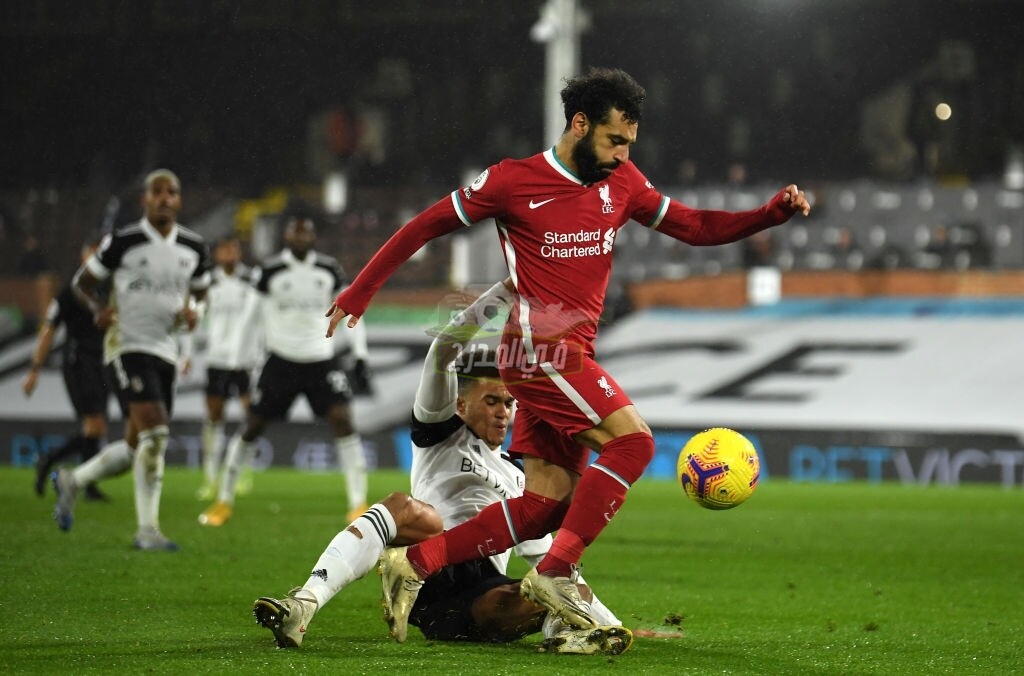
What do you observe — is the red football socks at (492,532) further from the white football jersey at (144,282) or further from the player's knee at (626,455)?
the white football jersey at (144,282)

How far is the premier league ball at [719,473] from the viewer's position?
5.48 metres

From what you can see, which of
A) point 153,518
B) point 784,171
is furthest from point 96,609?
point 784,171

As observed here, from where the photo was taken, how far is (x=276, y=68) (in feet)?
96.2

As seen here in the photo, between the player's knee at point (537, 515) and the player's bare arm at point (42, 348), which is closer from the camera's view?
the player's knee at point (537, 515)

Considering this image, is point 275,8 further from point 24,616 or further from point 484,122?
point 24,616

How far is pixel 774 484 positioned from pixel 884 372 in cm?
390

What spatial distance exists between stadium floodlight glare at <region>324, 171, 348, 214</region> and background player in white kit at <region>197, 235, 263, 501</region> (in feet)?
32.0

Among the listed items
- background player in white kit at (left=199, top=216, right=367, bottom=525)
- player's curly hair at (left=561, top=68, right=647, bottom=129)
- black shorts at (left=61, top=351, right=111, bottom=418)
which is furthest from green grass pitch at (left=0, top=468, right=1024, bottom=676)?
player's curly hair at (left=561, top=68, right=647, bottom=129)

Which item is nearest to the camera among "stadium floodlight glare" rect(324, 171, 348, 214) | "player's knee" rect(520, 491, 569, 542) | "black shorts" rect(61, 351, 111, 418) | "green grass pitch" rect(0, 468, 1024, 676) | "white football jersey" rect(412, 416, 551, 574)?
"green grass pitch" rect(0, 468, 1024, 676)

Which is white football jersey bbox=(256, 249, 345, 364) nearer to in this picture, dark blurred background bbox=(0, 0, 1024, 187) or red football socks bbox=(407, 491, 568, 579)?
red football socks bbox=(407, 491, 568, 579)

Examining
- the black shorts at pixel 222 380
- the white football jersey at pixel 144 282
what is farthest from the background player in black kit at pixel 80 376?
the white football jersey at pixel 144 282

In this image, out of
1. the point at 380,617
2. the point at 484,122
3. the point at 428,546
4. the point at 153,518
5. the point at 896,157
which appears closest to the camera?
the point at 428,546

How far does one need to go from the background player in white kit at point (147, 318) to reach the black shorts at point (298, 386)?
83.3 inches

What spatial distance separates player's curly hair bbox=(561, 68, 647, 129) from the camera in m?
5.34
